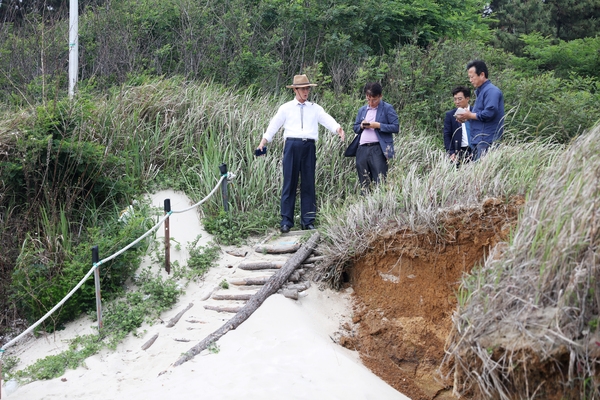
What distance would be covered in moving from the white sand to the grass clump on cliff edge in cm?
154

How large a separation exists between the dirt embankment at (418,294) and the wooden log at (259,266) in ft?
3.53

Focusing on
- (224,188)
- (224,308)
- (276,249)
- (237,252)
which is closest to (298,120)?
(224,188)

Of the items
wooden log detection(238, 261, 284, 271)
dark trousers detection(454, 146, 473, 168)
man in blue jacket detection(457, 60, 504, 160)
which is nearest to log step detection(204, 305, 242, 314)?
wooden log detection(238, 261, 284, 271)

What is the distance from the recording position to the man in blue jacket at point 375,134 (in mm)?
7788

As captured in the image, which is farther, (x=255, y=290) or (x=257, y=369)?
(x=255, y=290)

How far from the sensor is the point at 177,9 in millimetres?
13297

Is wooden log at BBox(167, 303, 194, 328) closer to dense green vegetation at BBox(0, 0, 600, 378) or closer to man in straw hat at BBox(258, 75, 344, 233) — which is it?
dense green vegetation at BBox(0, 0, 600, 378)

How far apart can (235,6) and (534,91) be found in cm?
632

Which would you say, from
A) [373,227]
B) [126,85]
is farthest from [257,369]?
[126,85]

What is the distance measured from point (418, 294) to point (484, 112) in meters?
2.31

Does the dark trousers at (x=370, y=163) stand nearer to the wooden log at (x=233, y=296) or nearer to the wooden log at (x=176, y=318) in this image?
the wooden log at (x=233, y=296)

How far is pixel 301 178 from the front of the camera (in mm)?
8023

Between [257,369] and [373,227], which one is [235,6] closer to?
[373,227]

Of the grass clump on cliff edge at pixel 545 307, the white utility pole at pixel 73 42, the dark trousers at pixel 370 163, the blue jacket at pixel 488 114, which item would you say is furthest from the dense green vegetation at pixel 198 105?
the grass clump on cliff edge at pixel 545 307
